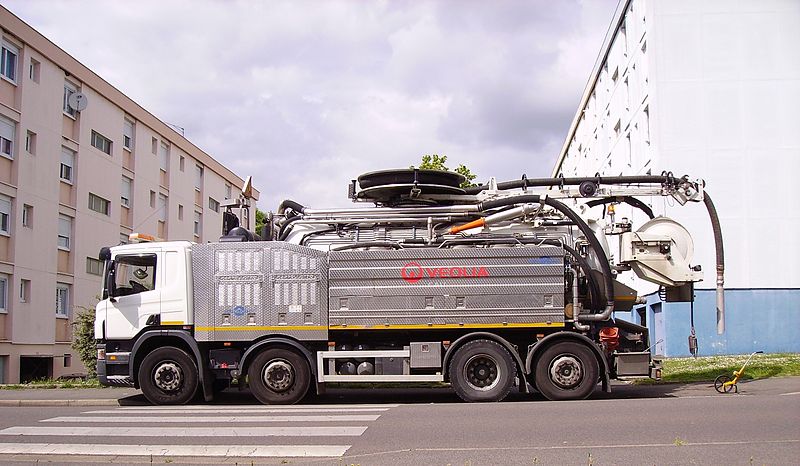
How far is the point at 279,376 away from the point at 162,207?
26974 mm

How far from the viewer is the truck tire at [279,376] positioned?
529 inches

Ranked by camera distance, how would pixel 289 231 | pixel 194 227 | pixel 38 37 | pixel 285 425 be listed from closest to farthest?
pixel 285 425 < pixel 289 231 < pixel 38 37 < pixel 194 227

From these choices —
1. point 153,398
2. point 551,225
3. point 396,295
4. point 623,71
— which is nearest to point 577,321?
point 551,225

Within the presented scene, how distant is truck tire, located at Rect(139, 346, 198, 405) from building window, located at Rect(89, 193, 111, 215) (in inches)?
775

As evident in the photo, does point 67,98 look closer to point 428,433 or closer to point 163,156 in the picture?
point 163,156

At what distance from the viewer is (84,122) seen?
31062 mm

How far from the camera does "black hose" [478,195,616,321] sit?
1344 cm

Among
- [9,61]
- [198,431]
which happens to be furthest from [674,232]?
[9,61]

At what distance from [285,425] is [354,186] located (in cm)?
581

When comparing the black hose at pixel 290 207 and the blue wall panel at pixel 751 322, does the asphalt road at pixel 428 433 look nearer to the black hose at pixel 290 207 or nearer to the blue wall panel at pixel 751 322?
the black hose at pixel 290 207

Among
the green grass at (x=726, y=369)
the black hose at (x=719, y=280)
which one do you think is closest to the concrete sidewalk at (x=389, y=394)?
the green grass at (x=726, y=369)

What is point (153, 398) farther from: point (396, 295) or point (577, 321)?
point (577, 321)

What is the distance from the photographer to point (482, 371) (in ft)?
43.3

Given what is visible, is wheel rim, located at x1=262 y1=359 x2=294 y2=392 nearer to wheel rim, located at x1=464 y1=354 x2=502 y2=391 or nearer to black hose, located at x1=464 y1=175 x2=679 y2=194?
wheel rim, located at x1=464 y1=354 x2=502 y2=391
